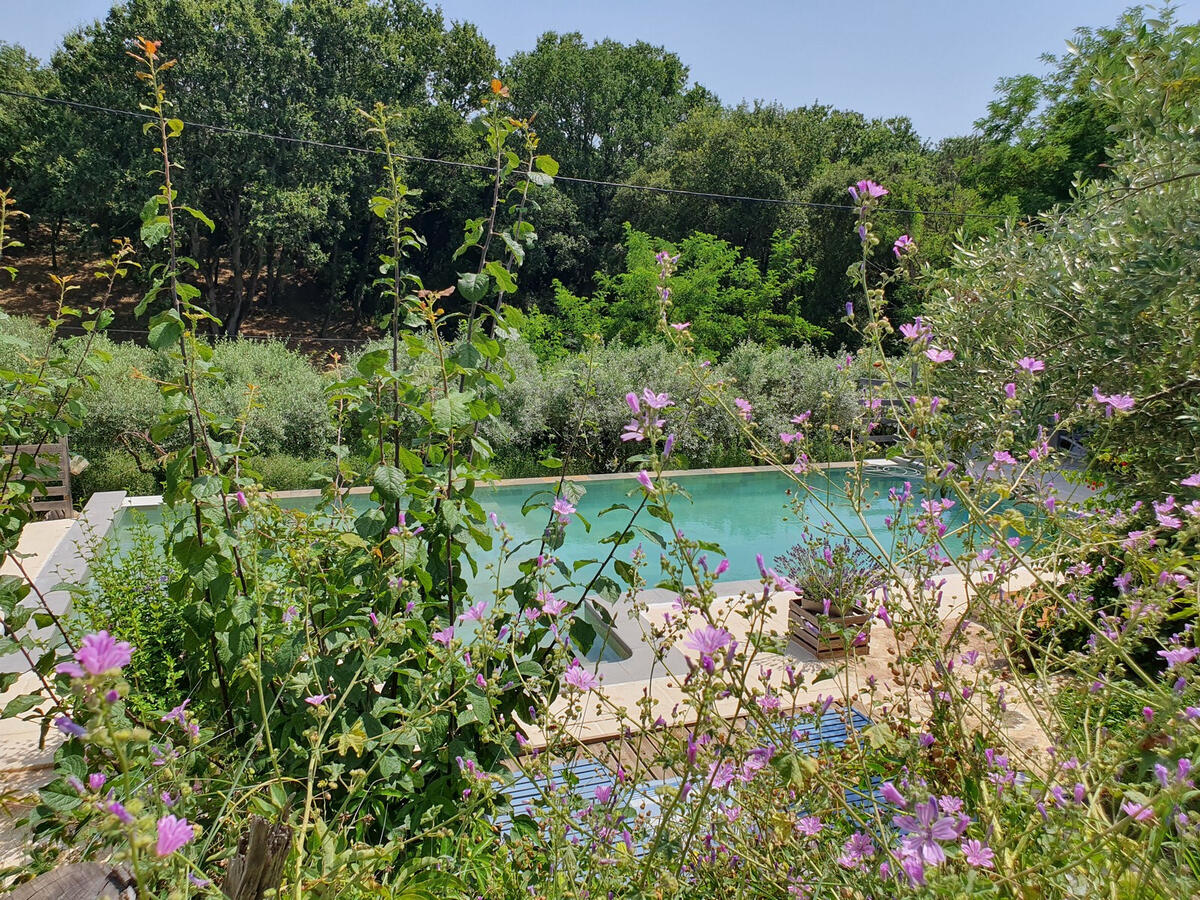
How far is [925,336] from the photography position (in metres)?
1.64

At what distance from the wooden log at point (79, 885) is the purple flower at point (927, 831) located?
94 cm

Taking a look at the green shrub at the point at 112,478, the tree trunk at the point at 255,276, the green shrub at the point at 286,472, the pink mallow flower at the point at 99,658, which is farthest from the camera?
the tree trunk at the point at 255,276

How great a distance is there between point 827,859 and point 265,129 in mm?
24441

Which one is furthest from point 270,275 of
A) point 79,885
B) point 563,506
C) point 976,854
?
point 976,854

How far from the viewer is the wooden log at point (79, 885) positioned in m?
0.88

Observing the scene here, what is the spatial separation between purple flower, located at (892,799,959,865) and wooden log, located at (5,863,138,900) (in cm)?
94

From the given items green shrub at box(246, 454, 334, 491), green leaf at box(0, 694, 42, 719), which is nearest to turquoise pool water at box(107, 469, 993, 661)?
green shrub at box(246, 454, 334, 491)

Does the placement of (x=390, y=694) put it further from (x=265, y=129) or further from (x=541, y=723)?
(x=265, y=129)

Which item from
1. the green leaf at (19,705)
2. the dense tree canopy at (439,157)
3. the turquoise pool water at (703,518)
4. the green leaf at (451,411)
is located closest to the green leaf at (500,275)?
the green leaf at (451,411)

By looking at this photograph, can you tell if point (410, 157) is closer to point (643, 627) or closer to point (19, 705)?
point (643, 627)

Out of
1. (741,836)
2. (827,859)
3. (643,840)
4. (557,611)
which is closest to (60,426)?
(557,611)

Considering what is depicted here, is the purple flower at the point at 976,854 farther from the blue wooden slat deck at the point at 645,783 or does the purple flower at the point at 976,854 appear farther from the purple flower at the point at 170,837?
the purple flower at the point at 170,837

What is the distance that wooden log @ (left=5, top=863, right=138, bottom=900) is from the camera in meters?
0.88

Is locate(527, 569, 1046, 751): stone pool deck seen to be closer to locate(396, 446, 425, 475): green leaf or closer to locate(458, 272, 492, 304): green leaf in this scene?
locate(396, 446, 425, 475): green leaf
